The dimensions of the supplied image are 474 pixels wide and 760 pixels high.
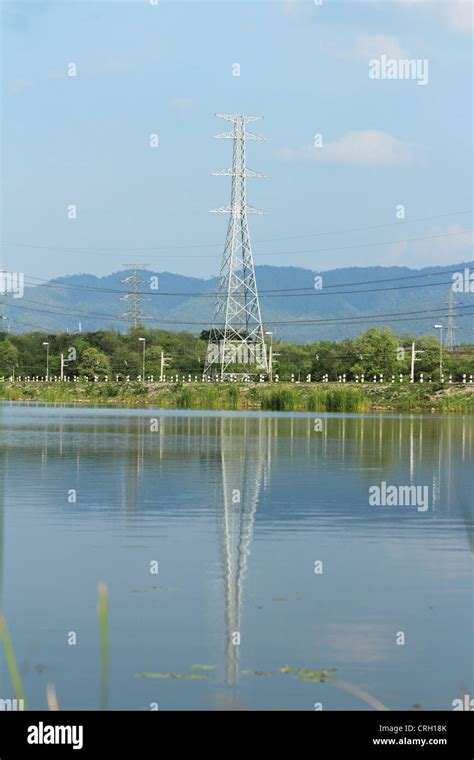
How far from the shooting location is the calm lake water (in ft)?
30.6

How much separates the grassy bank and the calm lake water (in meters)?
44.2

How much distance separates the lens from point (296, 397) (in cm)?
7331

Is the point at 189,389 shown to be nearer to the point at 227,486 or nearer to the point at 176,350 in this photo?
the point at 176,350

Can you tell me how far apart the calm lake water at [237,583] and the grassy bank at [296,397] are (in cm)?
4417

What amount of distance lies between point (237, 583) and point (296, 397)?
60432mm

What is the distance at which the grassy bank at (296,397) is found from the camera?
2800 inches

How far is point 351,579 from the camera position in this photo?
13352mm

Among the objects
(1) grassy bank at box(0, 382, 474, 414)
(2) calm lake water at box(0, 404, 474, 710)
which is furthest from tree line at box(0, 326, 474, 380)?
(2) calm lake water at box(0, 404, 474, 710)
